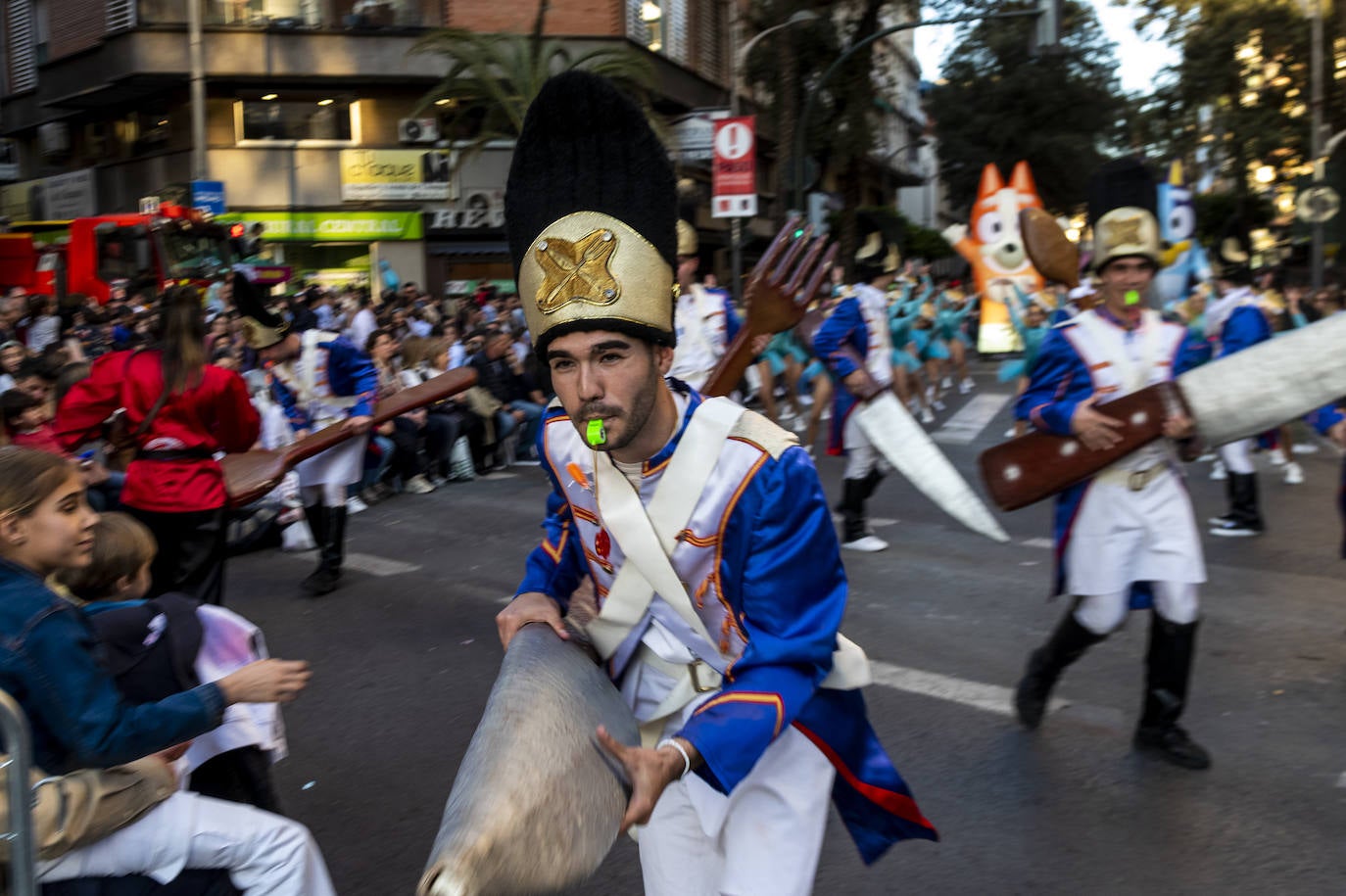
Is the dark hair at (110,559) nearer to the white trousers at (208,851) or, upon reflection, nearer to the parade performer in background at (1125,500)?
the white trousers at (208,851)

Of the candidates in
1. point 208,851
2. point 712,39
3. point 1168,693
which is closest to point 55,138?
point 712,39

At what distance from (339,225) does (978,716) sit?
90.0ft

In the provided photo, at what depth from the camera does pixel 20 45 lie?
35000 mm

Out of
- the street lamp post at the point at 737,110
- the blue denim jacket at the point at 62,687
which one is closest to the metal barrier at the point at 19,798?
the blue denim jacket at the point at 62,687

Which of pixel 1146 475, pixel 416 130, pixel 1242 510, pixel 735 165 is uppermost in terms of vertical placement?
pixel 416 130

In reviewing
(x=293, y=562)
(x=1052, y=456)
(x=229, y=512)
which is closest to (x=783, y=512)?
(x=1052, y=456)

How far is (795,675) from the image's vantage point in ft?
7.43

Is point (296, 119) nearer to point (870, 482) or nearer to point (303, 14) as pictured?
point (303, 14)

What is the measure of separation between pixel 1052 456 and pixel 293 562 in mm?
6078

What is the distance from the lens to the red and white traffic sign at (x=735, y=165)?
16141 mm

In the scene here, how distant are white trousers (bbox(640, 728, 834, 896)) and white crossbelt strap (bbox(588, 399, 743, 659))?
0.31 metres

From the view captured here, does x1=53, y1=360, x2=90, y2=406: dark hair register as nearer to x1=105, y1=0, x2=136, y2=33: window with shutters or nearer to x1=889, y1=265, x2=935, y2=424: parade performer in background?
x1=889, y1=265, x2=935, y2=424: parade performer in background

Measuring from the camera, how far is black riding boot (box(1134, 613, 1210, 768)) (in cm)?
474

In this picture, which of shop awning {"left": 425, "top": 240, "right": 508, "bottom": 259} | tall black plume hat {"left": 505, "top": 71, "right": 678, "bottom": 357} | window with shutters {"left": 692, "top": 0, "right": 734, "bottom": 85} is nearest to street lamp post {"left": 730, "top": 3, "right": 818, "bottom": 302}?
shop awning {"left": 425, "top": 240, "right": 508, "bottom": 259}
